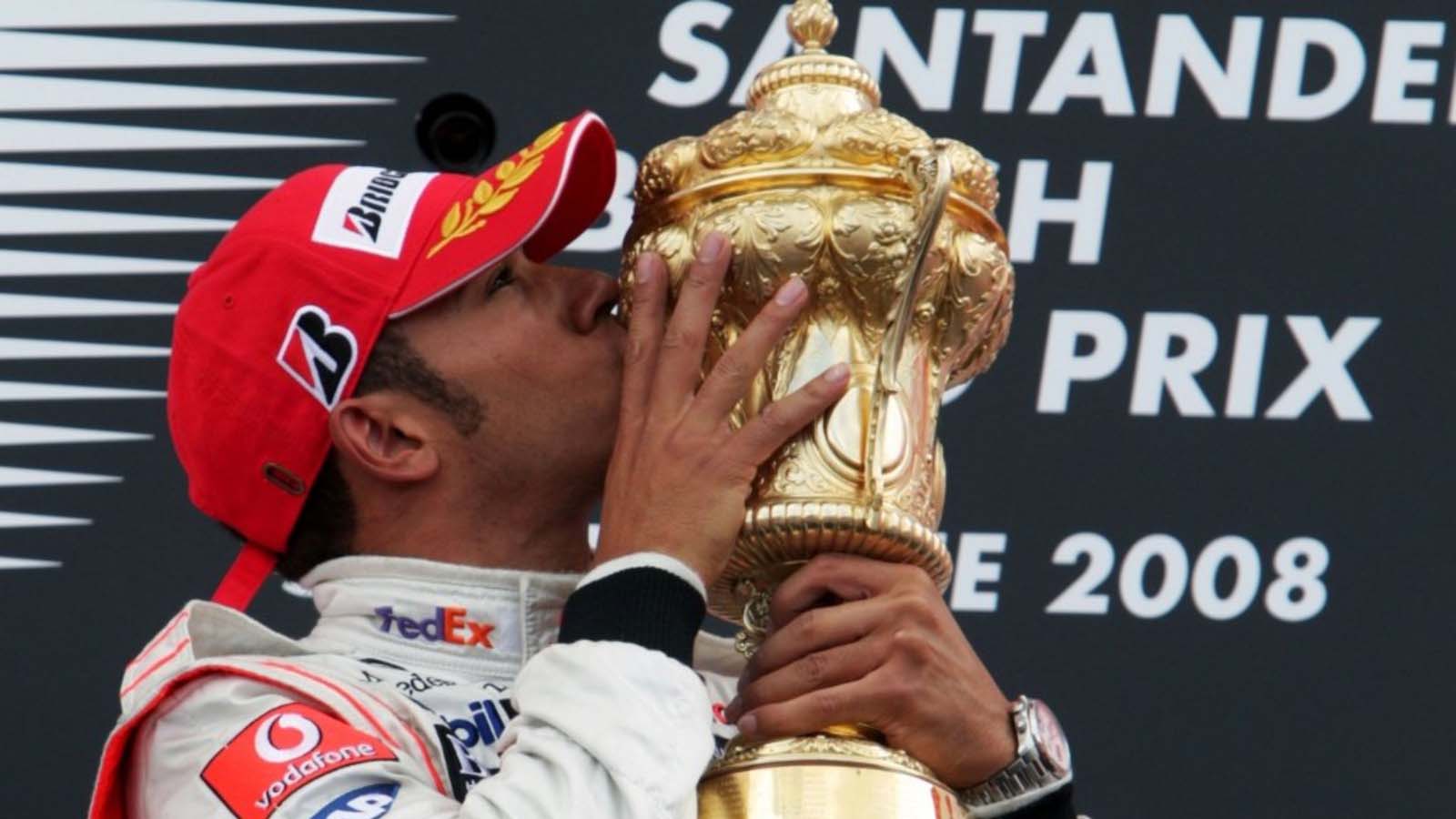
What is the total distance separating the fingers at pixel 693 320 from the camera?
2.24 metres

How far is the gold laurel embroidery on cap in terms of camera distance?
2.46m

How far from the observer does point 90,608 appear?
9.98 feet

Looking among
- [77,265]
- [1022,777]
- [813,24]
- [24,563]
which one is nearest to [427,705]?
[1022,777]

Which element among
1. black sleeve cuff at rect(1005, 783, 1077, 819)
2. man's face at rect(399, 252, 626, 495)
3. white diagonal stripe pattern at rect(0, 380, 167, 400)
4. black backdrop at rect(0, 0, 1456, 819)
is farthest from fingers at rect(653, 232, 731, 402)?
white diagonal stripe pattern at rect(0, 380, 167, 400)

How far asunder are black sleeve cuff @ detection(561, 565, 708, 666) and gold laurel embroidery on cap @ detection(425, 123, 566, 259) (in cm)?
43

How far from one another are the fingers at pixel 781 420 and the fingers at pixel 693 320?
0.07 metres

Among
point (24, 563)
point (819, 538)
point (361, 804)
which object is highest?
point (819, 538)

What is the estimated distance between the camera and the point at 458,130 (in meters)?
3.12

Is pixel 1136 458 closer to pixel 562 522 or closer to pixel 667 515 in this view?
pixel 562 522

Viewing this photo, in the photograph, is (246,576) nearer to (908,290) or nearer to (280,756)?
(280,756)

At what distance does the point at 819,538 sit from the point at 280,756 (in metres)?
0.44

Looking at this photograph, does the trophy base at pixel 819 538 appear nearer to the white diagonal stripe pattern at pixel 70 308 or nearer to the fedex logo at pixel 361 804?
the fedex logo at pixel 361 804

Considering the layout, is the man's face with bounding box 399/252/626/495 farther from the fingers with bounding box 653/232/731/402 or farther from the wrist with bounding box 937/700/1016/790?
the wrist with bounding box 937/700/1016/790

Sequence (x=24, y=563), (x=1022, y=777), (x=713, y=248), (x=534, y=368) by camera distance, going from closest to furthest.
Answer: (x=713, y=248) < (x=1022, y=777) < (x=534, y=368) < (x=24, y=563)
